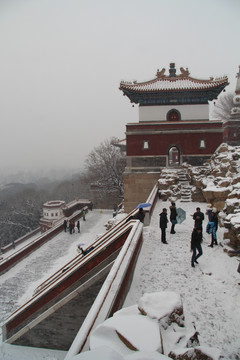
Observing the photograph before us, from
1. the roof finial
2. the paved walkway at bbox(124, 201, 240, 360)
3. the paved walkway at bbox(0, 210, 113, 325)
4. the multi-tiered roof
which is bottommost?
the paved walkway at bbox(0, 210, 113, 325)

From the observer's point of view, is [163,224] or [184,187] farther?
[184,187]

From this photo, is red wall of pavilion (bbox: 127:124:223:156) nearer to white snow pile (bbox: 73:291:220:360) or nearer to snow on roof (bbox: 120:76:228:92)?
snow on roof (bbox: 120:76:228:92)

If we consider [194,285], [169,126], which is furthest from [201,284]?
[169,126]

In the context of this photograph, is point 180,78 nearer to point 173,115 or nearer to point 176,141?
point 173,115

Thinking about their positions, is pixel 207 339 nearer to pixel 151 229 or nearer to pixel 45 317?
pixel 45 317

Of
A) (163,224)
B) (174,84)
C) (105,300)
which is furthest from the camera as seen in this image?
(174,84)

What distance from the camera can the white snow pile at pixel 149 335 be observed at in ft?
9.83

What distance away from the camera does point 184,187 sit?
1689 centimetres

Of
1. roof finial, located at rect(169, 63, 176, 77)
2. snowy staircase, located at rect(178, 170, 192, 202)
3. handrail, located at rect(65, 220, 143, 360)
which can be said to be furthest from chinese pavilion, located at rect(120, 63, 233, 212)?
handrail, located at rect(65, 220, 143, 360)

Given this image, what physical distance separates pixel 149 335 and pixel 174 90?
19909 millimetres

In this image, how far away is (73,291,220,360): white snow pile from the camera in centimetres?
300

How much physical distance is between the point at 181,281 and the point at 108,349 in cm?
393

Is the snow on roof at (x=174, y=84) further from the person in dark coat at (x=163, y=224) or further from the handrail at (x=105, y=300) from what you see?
the handrail at (x=105, y=300)

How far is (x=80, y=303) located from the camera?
734cm
